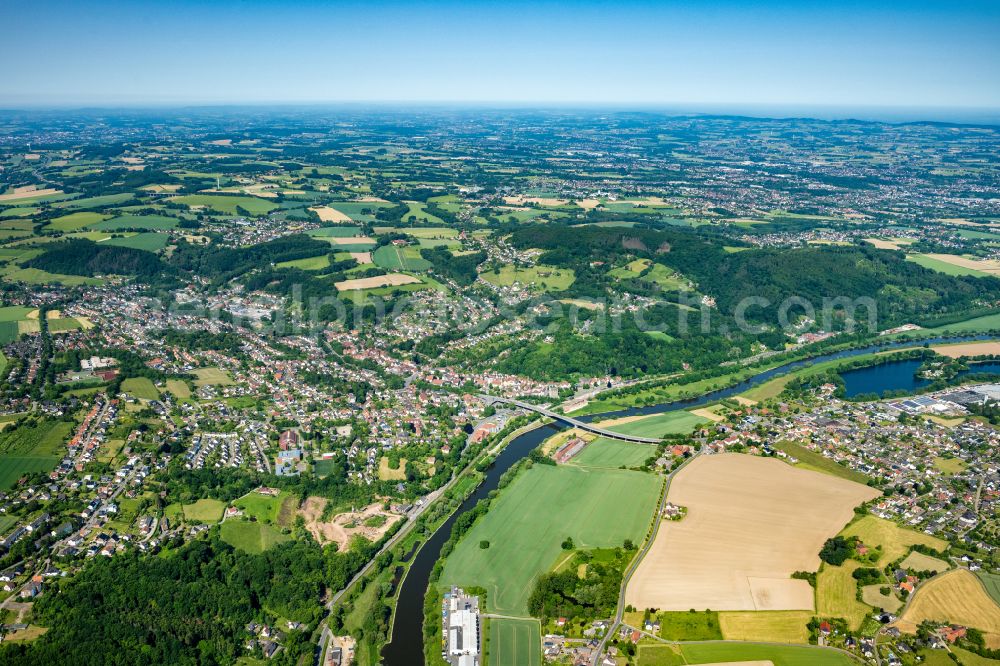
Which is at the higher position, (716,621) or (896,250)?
(896,250)

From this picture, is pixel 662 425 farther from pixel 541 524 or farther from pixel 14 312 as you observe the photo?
pixel 14 312

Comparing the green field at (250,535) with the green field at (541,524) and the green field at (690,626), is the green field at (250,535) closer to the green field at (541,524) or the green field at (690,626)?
the green field at (541,524)

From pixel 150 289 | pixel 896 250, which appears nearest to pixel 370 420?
pixel 150 289

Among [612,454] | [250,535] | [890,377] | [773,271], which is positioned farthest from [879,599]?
[773,271]

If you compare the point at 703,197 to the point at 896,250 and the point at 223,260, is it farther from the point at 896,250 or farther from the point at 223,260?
the point at 223,260

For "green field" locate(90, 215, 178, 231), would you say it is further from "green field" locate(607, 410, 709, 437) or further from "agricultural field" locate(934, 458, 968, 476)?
"agricultural field" locate(934, 458, 968, 476)

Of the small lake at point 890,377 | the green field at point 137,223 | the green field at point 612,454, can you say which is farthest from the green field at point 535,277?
the green field at point 137,223

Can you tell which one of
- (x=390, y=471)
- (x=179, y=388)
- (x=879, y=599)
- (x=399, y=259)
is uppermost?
(x=399, y=259)
